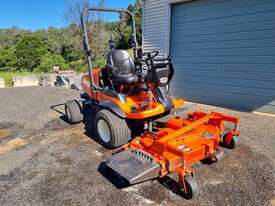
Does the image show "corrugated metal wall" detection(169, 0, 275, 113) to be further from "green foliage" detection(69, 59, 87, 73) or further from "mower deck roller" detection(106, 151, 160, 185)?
"green foliage" detection(69, 59, 87, 73)

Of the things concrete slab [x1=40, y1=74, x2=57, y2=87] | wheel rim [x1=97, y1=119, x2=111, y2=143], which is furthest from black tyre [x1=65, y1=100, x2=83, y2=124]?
concrete slab [x1=40, y1=74, x2=57, y2=87]

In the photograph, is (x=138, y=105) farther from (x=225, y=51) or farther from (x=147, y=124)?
(x=225, y=51)

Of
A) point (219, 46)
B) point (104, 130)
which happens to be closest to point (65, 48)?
point (219, 46)

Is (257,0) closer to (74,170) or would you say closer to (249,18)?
(249,18)

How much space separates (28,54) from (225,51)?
2576 centimetres

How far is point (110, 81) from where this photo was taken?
4.05 meters

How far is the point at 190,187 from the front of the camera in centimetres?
245

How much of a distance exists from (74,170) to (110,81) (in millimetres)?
1560

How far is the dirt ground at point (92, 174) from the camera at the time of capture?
8.39ft

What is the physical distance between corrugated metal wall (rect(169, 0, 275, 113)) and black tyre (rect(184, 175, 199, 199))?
12.4 ft

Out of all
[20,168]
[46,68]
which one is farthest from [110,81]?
[46,68]

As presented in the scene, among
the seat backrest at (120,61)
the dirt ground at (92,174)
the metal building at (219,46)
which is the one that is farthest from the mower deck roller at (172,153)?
the metal building at (219,46)

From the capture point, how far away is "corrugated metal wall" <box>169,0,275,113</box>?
5285 millimetres

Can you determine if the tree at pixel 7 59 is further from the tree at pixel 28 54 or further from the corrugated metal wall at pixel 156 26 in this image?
the corrugated metal wall at pixel 156 26
